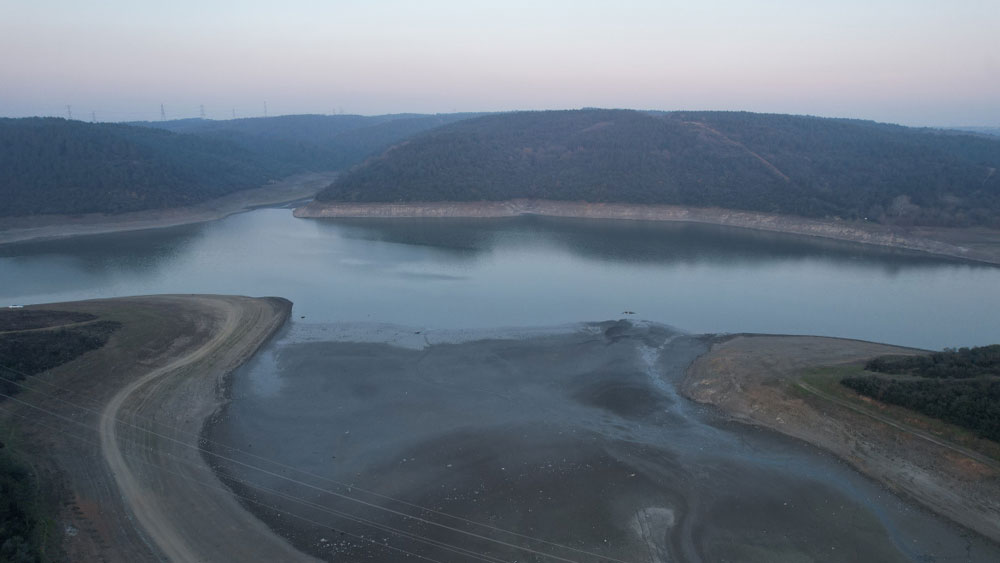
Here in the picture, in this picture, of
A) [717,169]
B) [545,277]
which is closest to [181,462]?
[545,277]

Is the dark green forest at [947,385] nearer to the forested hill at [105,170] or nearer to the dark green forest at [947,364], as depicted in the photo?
the dark green forest at [947,364]

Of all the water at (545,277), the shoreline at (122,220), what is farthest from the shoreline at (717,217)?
the shoreline at (122,220)

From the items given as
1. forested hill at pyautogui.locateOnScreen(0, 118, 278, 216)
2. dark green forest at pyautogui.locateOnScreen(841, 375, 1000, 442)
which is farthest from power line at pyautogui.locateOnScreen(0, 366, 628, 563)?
forested hill at pyautogui.locateOnScreen(0, 118, 278, 216)

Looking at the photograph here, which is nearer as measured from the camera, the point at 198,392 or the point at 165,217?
the point at 198,392

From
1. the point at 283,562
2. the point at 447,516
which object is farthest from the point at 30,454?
the point at 447,516

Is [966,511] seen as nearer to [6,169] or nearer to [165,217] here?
[165,217]
